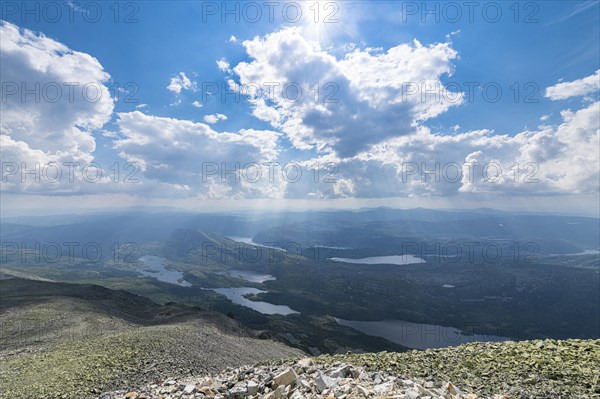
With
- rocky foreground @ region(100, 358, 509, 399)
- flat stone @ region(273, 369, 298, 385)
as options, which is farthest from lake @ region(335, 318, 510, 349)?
flat stone @ region(273, 369, 298, 385)

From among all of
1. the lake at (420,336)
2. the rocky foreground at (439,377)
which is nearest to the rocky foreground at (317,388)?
the rocky foreground at (439,377)

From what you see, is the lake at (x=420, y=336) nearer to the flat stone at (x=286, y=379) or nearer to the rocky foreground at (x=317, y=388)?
the rocky foreground at (x=317, y=388)

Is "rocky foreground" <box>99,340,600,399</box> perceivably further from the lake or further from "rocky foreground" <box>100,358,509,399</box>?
the lake

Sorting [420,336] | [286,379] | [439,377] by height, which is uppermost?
[286,379]

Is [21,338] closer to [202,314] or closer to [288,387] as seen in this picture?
[202,314]

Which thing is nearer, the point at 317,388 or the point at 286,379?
the point at 317,388

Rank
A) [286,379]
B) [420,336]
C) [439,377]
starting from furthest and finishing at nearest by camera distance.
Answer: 1. [420,336]
2. [439,377]
3. [286,379]

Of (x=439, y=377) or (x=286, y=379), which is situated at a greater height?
(x=286, y=379)

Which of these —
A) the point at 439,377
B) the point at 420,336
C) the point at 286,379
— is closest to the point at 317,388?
the point at 286,379

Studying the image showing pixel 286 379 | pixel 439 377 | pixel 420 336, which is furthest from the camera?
pixel 420 336

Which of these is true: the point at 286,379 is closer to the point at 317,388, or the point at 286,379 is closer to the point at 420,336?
the point at 317,388

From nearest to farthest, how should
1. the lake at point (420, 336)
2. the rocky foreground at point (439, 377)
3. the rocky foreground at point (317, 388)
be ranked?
the rocky foreground at point (317, 388) < the rocky foreground at point (439, 377) < the lake at point (420, 336)
